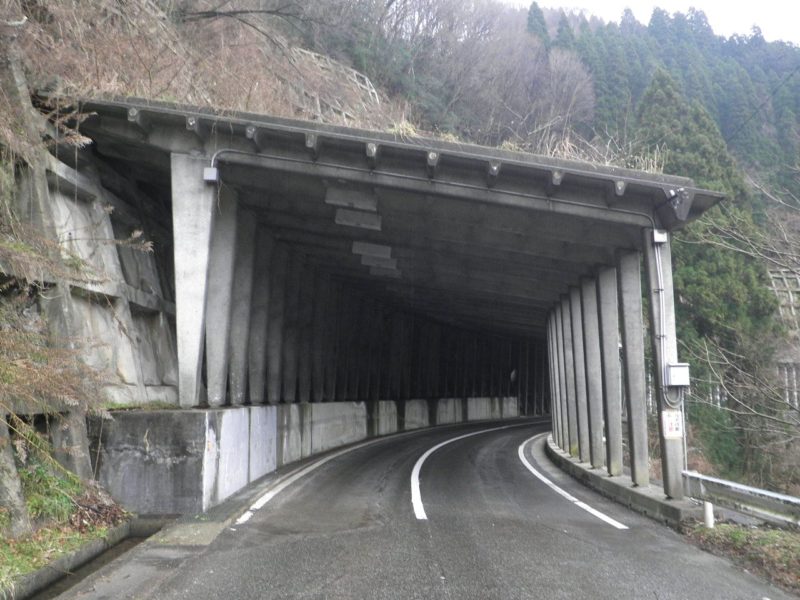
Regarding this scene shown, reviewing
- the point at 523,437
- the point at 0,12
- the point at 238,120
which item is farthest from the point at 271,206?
the point at 523,437

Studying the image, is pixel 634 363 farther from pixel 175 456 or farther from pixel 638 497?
pixel 175 456

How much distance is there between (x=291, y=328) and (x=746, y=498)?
12.8 meters

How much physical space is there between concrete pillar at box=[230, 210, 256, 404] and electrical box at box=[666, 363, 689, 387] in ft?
26.9

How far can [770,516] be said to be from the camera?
9.03m

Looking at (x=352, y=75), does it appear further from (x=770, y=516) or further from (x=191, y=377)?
(x=770, y=516)

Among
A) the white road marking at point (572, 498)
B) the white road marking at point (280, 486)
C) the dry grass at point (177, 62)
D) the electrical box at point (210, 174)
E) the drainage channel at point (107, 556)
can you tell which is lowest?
the white road marking at point (572, 498)

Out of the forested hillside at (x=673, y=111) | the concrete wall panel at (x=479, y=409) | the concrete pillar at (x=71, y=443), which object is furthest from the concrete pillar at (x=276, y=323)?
the concrete wall panel at (x=479, y=409)

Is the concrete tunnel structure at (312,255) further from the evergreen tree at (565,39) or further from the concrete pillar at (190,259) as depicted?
the evergreen tree at (565,39)

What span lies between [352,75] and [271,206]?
36.7 feet

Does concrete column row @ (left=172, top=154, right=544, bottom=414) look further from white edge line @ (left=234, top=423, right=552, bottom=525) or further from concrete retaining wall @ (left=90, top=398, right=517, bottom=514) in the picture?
white edge line @ (left=234, top=423, right=552, bottom=525)

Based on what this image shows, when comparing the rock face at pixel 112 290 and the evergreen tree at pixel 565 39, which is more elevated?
the evergreen tree at pixel 565 39

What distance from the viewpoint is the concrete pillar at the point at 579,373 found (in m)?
18.9

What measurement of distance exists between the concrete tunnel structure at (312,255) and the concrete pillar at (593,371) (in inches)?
2.0

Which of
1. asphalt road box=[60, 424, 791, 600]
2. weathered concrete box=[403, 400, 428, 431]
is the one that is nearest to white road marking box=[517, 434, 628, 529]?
asphalt road box=[60, 424, 791, 600]
